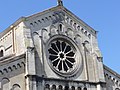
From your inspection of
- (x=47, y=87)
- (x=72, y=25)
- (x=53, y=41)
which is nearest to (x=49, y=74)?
(x=47, y=87)

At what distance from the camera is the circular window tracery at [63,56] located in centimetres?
3027

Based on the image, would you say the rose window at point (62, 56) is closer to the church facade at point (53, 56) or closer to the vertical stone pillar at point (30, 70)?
the church facade at point (53, 56)

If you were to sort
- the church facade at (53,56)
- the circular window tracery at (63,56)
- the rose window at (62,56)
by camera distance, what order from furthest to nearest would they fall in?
1. the rose window at (62,56)
2. the circular window tracery at (63,56)
3. the church facade at (53,56)

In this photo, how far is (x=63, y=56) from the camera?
1221 inches

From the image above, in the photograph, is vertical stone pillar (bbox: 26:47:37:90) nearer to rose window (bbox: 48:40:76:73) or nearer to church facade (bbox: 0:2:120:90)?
church facade (bbox: 0:2:120:90)

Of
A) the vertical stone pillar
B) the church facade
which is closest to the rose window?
the church facade

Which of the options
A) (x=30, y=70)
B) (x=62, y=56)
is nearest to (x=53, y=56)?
(x=62, y=56)

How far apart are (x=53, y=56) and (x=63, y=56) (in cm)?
92

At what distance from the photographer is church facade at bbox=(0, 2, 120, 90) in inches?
1104

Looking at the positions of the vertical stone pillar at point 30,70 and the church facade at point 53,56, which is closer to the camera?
the vertical stone pillar at point 30,70

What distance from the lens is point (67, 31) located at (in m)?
32.1

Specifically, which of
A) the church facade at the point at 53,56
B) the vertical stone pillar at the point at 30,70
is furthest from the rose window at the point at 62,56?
the vertical stone pillar at the point at 30,70

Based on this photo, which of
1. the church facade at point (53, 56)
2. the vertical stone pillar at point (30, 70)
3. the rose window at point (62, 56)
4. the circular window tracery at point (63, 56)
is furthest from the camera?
the rose window at point (62, 56)

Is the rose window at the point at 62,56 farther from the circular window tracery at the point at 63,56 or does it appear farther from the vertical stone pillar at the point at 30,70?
the vertical stone pillar at the point at 30,70
